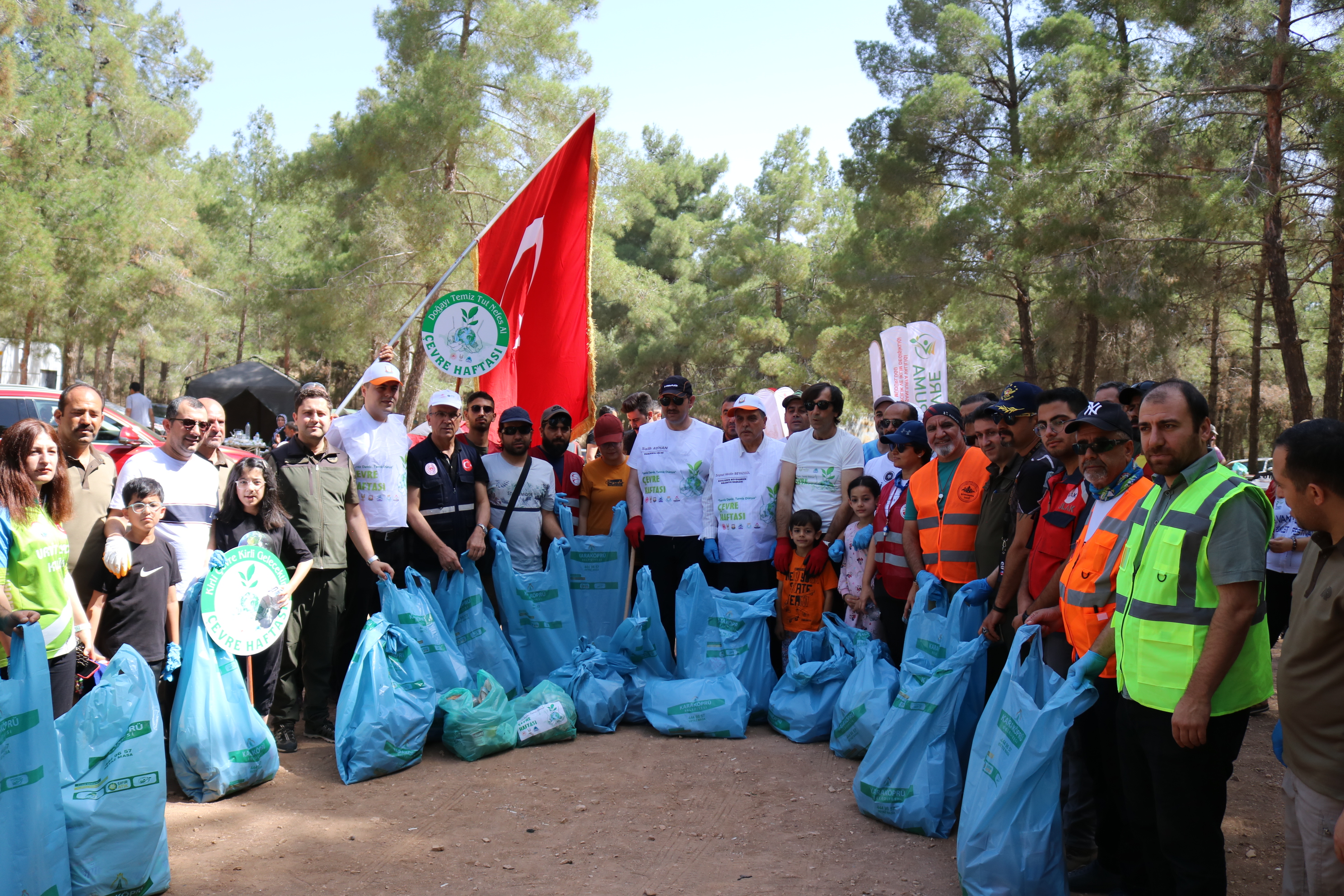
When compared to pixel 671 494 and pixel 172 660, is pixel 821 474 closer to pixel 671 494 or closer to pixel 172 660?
pixel 671 494

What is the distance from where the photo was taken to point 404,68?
55.2 ft

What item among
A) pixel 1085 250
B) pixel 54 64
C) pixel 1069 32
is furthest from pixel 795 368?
pixel 54 64

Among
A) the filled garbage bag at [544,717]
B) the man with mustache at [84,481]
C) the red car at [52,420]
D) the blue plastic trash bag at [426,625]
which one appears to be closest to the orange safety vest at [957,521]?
the filled garbage bag at [544,717]

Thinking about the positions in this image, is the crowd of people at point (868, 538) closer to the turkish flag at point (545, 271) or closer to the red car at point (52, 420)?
the turkish flag at point (545, 271)

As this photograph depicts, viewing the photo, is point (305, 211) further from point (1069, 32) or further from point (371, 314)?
point (1069, 32)

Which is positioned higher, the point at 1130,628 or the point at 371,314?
the point at 371,314

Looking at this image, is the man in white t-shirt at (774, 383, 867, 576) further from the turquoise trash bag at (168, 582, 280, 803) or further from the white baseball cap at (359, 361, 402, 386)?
the turquoise trash bag at (168, 582, 280, 803)

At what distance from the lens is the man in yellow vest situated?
249 centimetres

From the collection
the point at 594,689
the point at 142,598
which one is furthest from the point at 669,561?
the point at 142,598

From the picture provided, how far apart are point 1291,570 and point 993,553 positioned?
2.17 metres

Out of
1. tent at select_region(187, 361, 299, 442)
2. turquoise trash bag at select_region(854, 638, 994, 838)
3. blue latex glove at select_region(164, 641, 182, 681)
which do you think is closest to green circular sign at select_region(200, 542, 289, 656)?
blue latex glove at select_region(164, 641, 182, 681)

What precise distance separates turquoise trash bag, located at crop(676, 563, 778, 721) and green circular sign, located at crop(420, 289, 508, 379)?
2205 mm

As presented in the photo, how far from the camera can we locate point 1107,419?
3.17 meters

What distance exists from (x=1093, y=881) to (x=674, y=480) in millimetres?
3101
